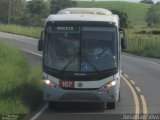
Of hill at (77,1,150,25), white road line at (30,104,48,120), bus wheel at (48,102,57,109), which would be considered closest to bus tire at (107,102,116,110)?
bus wheel at (48,102,57,109)

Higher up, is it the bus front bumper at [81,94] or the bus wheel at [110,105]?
the bus front bumper at [81,94]

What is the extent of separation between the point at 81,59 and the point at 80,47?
1.23 ft

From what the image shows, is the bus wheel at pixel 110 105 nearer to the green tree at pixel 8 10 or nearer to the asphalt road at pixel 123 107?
the asphalt road at pixel 123 107

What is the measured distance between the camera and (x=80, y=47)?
17.3m

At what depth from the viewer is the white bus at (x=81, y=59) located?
55.4 feet

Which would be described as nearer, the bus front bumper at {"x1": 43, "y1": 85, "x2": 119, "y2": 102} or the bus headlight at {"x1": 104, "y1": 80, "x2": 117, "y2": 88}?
the bus front bumper at {"x1": 43, "y1": 85, "x2": 119, "y2": 102}

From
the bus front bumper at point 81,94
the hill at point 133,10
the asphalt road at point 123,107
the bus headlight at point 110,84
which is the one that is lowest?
the hill at point 133,10

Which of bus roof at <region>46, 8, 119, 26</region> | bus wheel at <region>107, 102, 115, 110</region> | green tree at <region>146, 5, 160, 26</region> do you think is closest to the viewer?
bus roof at <region>46, 8, 119, 26</region>

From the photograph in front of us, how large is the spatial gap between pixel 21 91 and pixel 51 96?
1.71 meters

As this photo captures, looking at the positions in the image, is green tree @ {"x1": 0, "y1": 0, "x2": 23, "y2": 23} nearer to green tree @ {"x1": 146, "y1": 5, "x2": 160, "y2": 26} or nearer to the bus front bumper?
green tree @ {"x1": 146, "y1": 5, "x2": 160, "y2": 26}

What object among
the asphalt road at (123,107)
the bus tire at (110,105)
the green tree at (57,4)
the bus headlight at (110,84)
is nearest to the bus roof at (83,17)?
the bus headlight at (110,84)

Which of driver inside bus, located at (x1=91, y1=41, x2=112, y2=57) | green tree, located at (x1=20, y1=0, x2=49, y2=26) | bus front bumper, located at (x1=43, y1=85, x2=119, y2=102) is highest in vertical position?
driver inside bus, located at (x1=91, y1=41, x2=112, y2=57)

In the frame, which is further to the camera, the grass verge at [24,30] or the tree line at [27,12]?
the tree line at [27,12]

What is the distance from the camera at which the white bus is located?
16891mm
